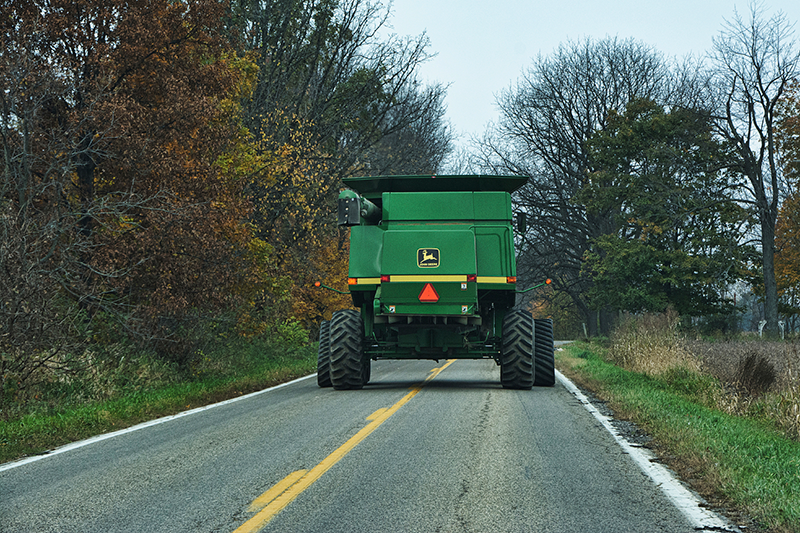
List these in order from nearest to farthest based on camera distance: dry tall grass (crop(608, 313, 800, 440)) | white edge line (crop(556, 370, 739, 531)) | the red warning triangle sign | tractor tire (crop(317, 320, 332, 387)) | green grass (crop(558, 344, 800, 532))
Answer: white edge line (crop(556, 370, 739, 531)), green grass (crop(558, 344, 800, 532)), dry tall grass (crop(608, 313, 800, 440)), the red warning triangle sign, tractor tire (crop(317, 320, 332, 387))

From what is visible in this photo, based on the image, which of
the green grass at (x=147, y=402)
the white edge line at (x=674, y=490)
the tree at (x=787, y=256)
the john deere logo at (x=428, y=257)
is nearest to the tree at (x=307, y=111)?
the green grass at (x=147, y=402)

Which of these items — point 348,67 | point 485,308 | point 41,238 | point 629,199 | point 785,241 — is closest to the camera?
point 41,238

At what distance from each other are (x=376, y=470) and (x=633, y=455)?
2.57 meters

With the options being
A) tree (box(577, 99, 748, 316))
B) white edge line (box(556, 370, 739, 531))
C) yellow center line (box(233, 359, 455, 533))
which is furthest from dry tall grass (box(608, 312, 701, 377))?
tree (box(577, 99, 748, 316))

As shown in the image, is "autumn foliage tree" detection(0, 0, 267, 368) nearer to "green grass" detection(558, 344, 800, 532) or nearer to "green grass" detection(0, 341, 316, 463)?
"green grass" detection(0, 341, 316, 463)

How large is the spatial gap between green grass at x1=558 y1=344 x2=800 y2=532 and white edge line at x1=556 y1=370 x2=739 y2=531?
0.16m

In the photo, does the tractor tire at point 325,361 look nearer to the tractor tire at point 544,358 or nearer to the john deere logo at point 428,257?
the john deere logo at point 428,257

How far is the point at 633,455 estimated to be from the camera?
7.81m

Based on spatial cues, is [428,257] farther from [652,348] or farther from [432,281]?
[652,348]

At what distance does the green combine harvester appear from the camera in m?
14.0

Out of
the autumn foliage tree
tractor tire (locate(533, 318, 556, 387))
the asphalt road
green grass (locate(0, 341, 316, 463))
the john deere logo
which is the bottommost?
the asphalt road

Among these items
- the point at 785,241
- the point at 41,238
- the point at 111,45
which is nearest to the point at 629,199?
the point at 785,241

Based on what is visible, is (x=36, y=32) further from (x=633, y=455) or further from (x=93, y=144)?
(x=633, y=455)

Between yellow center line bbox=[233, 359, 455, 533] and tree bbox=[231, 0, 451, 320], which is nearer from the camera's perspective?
yellow center line bbox=[233, 359, 455, 533]
